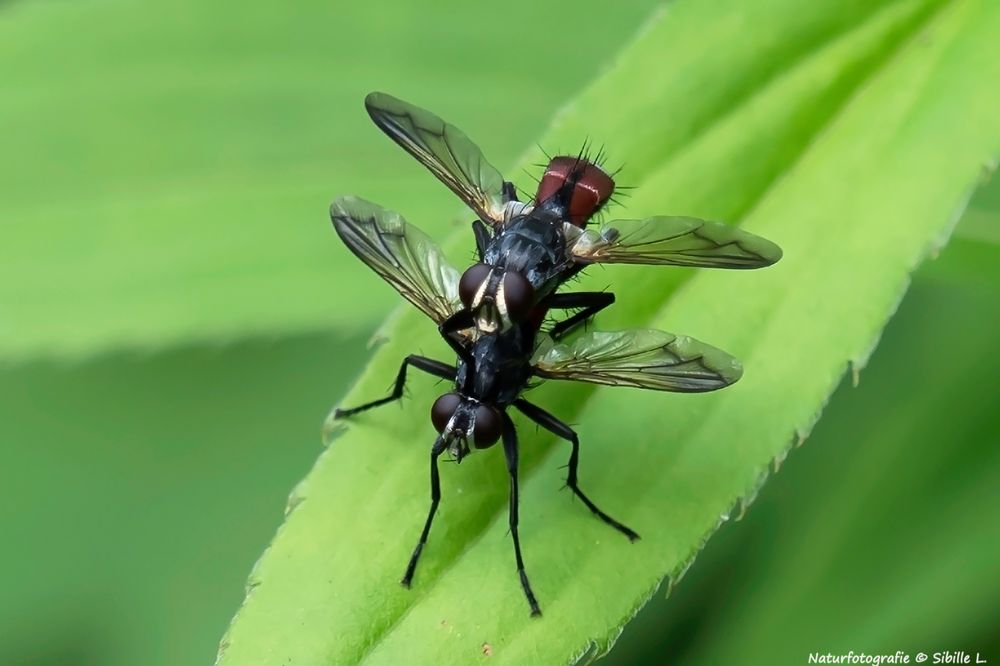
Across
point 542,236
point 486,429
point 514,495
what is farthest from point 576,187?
point 514,495

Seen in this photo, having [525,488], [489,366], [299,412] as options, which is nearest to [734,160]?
[489,366]

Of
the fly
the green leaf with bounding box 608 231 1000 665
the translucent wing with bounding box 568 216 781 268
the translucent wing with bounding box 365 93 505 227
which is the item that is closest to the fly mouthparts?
the fly

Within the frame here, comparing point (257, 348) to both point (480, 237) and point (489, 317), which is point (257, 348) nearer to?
point (480, 237)

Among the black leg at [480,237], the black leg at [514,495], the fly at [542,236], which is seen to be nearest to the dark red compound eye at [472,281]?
the fly at [542,236]

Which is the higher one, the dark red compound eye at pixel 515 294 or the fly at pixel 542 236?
the fly at pixel 542 236

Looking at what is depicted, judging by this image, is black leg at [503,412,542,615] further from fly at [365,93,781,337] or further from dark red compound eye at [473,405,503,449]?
fly at [365,93,781,337]

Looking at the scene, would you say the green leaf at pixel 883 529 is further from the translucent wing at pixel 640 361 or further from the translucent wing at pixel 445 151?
the translucent wing at pixel 445 151
